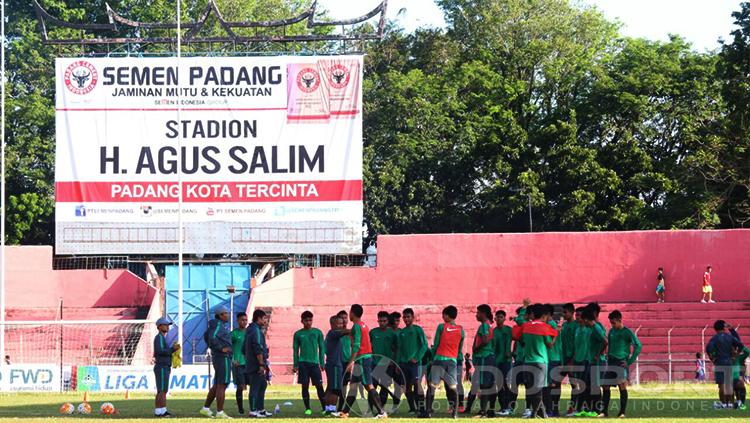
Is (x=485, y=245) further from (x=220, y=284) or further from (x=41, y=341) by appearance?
(x=41, y=341)

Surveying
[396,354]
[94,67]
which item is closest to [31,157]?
[94,67]

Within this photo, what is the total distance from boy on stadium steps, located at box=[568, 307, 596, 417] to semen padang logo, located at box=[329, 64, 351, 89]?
21.1m

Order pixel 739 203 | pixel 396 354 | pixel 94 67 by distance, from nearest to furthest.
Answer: pixel 396 354, pixel 94 67, pixel 739 203

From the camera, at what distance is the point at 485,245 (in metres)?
42.7

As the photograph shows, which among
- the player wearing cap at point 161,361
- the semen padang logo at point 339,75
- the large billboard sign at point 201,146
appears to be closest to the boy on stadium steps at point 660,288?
the large billboard sign at point 201,146

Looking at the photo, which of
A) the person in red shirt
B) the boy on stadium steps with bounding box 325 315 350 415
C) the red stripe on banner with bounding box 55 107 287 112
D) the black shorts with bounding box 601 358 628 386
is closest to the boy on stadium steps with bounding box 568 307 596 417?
the black shorts with bounding box 601 358 628 386

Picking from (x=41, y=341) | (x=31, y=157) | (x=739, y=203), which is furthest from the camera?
(x=31, y=157)

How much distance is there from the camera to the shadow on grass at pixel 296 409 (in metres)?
20.9

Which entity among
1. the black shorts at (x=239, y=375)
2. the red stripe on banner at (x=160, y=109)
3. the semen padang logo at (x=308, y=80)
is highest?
the semen padang logo at (x=308, y=80)

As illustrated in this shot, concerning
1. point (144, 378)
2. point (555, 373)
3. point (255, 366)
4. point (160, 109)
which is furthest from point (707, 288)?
point (255, 366)

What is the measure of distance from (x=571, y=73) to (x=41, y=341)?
1027 inches

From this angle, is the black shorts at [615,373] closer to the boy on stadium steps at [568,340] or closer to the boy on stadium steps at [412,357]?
the boy on stadium steps at [568,340]

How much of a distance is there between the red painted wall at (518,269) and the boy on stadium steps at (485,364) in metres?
21.4

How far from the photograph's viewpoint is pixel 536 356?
771 inches
